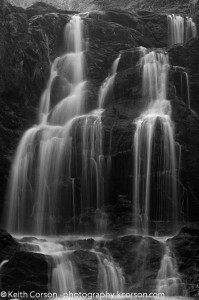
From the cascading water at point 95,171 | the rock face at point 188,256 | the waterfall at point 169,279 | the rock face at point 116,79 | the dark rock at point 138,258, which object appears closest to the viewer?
the waterfall at point 169,279

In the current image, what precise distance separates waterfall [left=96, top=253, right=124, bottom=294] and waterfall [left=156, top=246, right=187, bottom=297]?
1.42m

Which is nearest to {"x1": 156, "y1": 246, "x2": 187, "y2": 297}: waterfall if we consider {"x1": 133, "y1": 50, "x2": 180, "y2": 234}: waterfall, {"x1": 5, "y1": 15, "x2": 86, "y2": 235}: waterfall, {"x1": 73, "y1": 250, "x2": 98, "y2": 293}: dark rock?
Result: {"x1": 73, "y1": 250, "x2": 98, "y2": 293}: dark rock

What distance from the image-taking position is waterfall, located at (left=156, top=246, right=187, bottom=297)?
1526 cm

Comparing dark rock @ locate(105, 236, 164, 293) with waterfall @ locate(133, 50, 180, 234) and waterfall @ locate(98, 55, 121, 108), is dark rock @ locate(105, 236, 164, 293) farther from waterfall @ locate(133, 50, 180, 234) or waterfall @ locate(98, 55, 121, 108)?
waterfall @ locate(98, 55, 121, 108)

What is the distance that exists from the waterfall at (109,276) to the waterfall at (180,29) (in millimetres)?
20365

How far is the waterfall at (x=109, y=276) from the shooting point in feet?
51.7

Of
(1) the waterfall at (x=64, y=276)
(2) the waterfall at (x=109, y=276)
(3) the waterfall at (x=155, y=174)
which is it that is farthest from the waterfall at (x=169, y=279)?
(3) the waterfall at (x=155, y=174)

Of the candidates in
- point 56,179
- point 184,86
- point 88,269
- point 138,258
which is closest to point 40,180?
point 56,179

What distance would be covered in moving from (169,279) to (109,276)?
2180mm

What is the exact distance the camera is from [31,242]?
60.4ft

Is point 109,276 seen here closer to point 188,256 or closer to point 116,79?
point 188,256

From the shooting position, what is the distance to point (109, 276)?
1617cm

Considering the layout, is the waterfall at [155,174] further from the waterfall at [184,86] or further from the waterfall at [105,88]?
the waterfall at [105,88]

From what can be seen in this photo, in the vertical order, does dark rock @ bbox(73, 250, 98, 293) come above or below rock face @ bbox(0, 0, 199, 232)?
below
